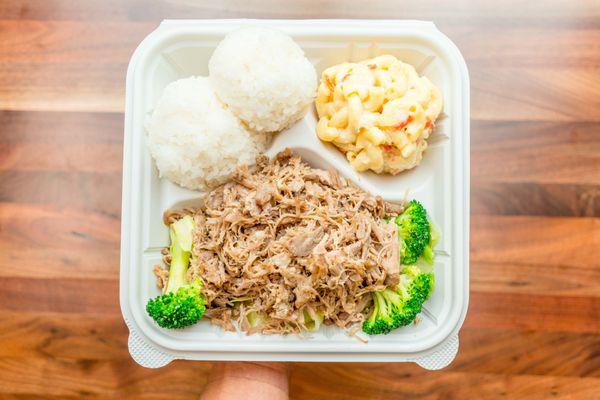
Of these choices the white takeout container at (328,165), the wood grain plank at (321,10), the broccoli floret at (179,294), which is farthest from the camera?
the wood grain plank at (321,10)


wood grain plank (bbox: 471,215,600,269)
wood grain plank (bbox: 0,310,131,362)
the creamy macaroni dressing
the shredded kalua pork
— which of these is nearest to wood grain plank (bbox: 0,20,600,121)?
wood grain plank (bbox: 471,215,600,269)

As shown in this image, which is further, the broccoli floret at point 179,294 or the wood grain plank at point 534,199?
the wood grain plank at point 534,199

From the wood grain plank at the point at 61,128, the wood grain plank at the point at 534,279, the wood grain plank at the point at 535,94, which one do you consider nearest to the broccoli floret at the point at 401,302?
the wood grain plank at the point at 534,279

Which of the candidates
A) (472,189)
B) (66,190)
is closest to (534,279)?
(472,189)

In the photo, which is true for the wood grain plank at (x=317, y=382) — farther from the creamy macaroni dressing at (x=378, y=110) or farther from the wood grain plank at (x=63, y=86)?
the wood grain plank at (x=63, y=86)

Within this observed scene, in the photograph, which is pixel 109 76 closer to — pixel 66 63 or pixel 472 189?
pixel 66 63

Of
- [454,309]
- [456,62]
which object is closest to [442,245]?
[454,309]

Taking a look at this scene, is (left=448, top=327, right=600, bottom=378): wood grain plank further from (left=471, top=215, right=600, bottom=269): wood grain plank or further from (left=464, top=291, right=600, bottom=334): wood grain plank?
(left=471, top=215, right=600, bottom=269): wood grain plank

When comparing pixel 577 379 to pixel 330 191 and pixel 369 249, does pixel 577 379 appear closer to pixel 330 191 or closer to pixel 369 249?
pixel 369 249
